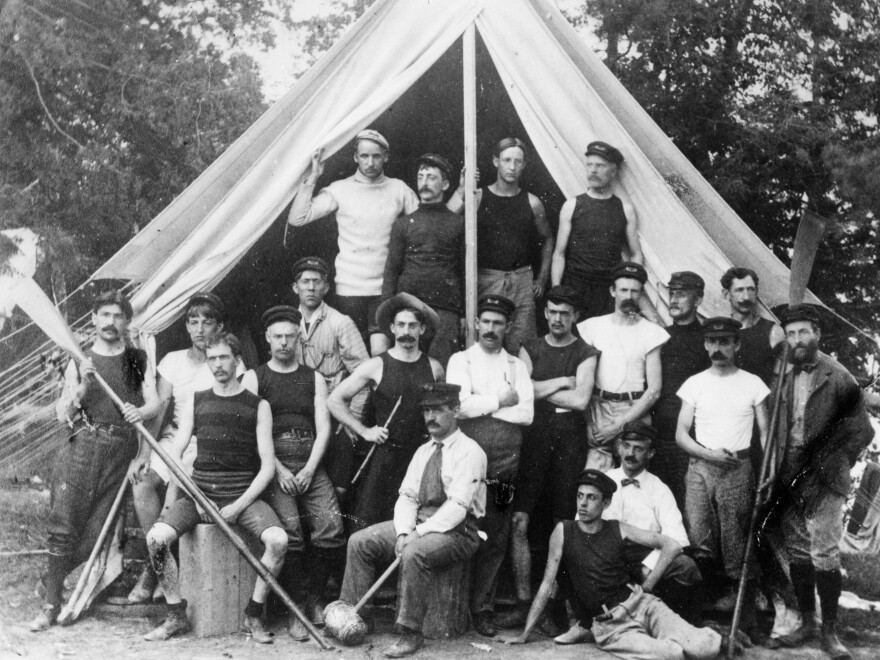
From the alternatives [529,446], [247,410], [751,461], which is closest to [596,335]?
[529,446]

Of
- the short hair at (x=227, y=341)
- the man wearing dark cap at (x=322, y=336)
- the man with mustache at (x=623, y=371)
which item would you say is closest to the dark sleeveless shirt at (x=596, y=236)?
the man with mustache at (x=623, y=371)

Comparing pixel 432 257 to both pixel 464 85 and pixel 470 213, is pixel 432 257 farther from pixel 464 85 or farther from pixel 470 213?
pixel 464 85

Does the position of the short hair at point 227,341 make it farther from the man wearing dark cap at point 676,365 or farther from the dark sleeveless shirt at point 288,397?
the man wearing dark cap at point 676,365

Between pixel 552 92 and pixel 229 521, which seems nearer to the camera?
pixel 229 521

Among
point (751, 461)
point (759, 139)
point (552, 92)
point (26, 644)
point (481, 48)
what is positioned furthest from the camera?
point (759, 139)

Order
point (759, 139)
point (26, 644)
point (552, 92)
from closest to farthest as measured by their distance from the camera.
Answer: point (26, 644), point (552, 92), point (759, 139)

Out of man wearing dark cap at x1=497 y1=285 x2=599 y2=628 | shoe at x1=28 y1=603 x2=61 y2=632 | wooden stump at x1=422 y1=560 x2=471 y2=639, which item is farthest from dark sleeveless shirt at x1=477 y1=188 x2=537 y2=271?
shoe at x1=28 y1=603 x2=61 y2=632

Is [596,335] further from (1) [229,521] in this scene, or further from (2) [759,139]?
(2) [759,139]

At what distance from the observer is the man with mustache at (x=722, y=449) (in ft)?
14.8

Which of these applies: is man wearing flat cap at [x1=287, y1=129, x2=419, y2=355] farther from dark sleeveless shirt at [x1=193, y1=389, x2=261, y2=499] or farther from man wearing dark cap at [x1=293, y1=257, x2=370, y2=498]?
dark sleeveless shirt at [x1=193, y1=389, x2=261, y2=499]

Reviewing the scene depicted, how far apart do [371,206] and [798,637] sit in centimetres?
328

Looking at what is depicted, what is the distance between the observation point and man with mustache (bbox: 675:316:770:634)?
4.52 meters

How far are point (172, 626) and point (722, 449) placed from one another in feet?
9.45

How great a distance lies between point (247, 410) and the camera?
14.8 feet
